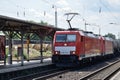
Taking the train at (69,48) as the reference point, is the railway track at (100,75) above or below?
below

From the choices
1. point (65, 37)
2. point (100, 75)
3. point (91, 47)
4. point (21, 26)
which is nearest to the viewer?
point (100, 75)

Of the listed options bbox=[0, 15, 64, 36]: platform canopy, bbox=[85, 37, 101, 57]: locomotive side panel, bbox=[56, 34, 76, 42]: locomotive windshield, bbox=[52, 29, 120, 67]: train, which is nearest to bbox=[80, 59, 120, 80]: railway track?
bbox=[52, 29, 120, 67]: train

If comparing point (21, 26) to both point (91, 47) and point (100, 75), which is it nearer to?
point (100, 75)

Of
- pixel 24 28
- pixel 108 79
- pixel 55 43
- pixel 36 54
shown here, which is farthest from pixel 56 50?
pixel 36 54

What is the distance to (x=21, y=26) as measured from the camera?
27.0 meters

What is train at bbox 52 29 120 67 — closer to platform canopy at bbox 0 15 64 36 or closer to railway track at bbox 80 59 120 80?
platform canopy at bbox 0 15 64 36

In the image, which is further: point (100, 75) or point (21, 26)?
point (21, 26)

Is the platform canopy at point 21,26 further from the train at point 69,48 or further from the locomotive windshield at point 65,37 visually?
the train at point 69,48

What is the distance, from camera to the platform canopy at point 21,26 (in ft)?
75.6

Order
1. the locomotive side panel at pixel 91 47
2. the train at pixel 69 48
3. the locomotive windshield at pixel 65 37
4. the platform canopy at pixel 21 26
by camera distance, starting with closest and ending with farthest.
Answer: the platform canopy at pixel 21 26 → the train at pixel 69 48 → the locomotive windshield at pixel 65 37 → the locomotive side panel at pixel 91 47

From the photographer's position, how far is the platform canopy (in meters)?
23.0

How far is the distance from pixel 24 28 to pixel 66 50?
11.9ft

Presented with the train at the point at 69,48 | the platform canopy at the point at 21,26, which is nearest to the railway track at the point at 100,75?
the train at the point at 69,48

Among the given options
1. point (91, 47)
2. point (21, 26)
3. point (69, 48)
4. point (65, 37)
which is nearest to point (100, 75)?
point (69, 48)
